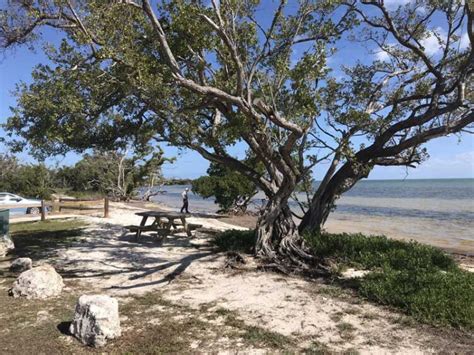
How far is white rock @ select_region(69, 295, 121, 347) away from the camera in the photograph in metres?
5.19

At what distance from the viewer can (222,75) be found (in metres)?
10.4

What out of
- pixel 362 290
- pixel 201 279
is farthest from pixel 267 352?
pixel 201 279

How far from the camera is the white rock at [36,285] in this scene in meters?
7.17

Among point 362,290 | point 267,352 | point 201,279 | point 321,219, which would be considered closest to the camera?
point 267,352

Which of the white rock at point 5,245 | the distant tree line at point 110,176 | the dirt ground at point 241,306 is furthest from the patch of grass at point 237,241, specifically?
the distant tree line at point 110,176

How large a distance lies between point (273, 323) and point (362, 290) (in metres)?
2.05

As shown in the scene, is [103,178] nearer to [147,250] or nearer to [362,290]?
[147,250]

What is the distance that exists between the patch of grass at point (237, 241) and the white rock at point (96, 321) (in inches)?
222

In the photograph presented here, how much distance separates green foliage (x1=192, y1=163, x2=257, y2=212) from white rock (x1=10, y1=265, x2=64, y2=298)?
1728 centimetres

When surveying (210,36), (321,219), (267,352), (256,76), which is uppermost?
(210,36)

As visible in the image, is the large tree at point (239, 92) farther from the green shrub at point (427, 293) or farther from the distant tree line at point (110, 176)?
the distant tree line at point (110, 176)

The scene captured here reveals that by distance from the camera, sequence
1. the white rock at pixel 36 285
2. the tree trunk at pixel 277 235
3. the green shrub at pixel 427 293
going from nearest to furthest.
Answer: the green shrub at pixel 427 293, the white rock at pixel 36 285, the tree trunk at pixel 277 235

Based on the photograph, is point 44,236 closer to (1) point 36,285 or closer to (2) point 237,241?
(2) point 237,241

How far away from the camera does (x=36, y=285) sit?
7203 mm
